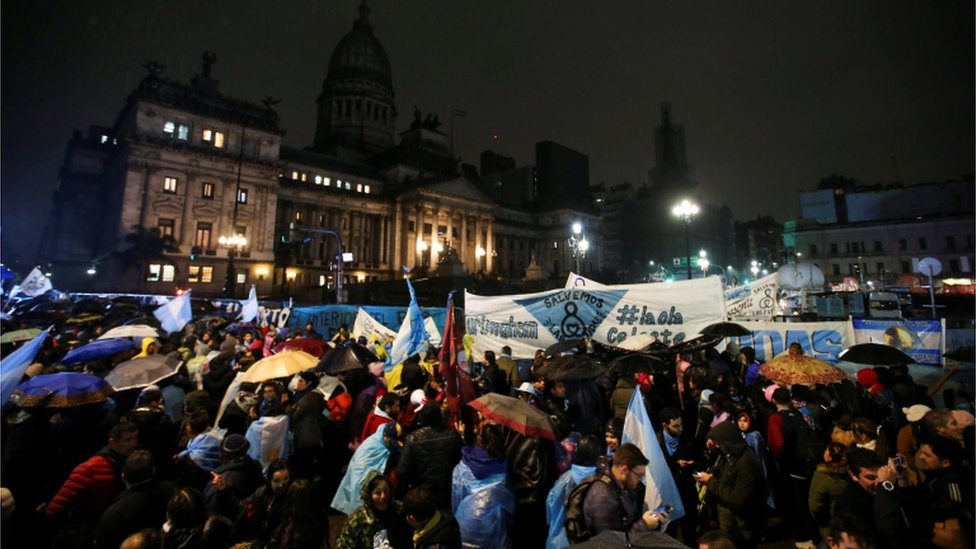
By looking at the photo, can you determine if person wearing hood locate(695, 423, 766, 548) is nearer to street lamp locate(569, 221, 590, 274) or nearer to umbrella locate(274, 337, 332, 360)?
umbrella locate(274, 337, 332, 360)

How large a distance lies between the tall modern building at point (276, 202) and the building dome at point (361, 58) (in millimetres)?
244

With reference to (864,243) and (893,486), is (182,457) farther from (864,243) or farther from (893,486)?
(864,243)

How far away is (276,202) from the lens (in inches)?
1879

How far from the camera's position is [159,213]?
39.7m

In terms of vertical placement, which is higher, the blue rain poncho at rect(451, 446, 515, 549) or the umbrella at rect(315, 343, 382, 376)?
the umbrella at rect(315, 343, 382, 376)

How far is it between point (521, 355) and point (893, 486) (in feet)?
22.4

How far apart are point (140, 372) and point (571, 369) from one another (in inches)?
260

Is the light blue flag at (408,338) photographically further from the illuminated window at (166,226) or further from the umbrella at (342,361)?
the illuminated window at (166,226)

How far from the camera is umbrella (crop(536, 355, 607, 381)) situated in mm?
6102

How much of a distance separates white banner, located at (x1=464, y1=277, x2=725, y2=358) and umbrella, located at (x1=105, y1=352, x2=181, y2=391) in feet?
20.1

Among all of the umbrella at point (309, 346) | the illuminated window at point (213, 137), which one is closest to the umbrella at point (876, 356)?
the umbrella at point (309, 346)

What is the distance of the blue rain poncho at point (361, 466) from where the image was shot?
193 inches

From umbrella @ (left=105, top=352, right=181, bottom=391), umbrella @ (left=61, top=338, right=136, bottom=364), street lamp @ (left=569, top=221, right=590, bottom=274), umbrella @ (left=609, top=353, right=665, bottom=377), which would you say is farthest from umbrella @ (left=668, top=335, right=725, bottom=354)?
street lamp @ (left=569, top=221, right=590, bottom=274)

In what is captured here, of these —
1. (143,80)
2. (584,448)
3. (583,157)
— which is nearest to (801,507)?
(584,448)
